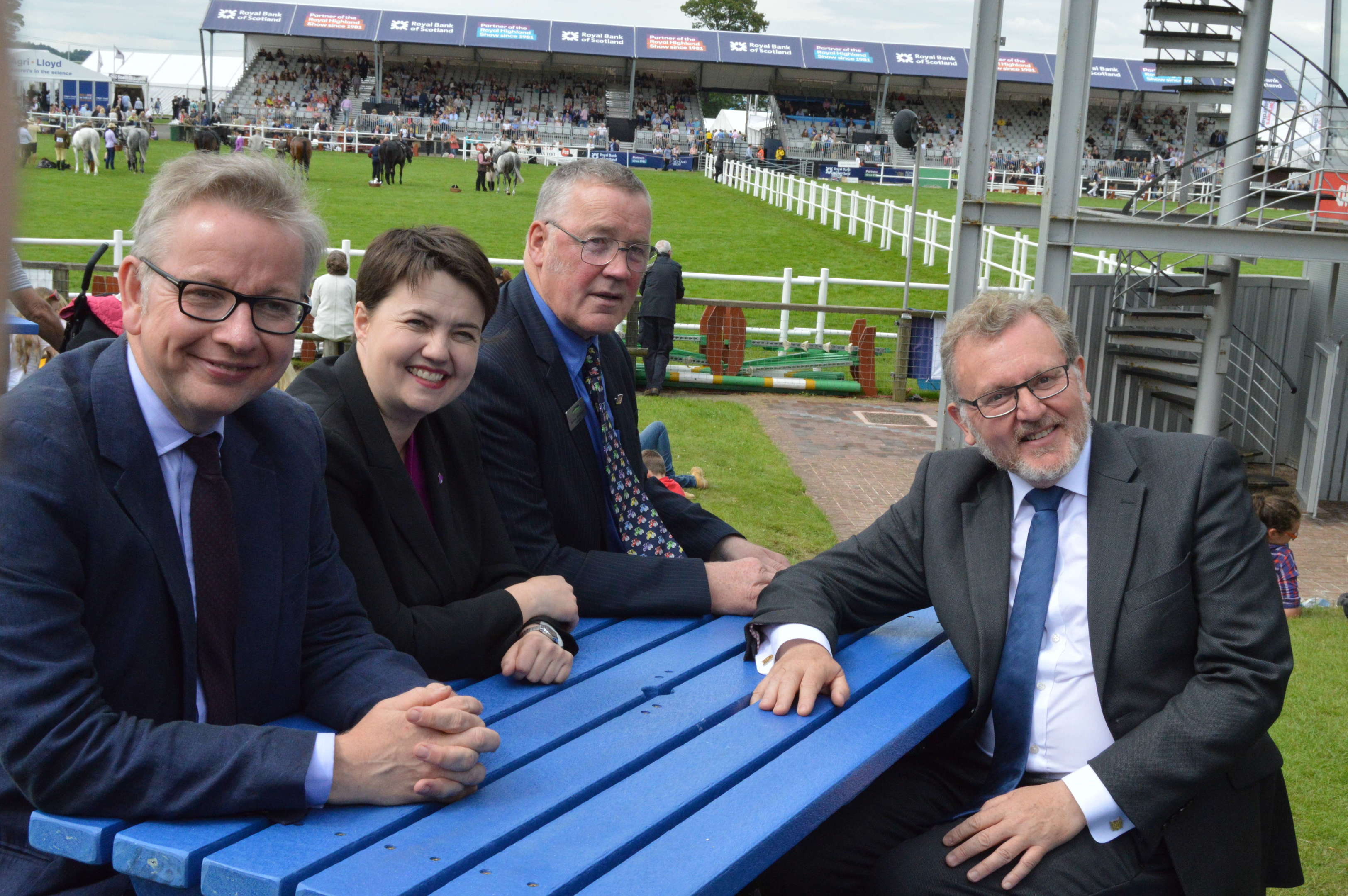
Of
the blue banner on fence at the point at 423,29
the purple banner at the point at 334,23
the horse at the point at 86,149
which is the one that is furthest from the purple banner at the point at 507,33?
the horse at the point at 86,149

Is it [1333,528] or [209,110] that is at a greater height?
[209,110]

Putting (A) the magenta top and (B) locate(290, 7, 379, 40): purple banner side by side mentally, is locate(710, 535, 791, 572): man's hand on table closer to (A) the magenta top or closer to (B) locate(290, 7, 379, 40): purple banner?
(A) the magenta top

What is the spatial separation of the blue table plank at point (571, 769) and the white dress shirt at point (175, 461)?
0.25 meters

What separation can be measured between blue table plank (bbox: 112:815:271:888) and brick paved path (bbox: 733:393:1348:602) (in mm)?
7244

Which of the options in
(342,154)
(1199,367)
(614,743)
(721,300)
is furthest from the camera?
(342,154)

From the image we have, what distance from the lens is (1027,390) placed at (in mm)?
2771

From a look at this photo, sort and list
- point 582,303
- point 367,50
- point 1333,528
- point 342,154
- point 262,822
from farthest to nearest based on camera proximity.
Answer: point 367,50 → point 342,154 → point 1333,528 → point 582,303 → point 262,822

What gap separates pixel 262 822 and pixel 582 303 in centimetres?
180

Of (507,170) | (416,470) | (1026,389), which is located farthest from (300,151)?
(1026,389)

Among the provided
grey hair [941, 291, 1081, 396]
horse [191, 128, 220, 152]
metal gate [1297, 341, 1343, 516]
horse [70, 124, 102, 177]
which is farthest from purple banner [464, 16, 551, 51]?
grey hair [941, 291, 1081, 396]

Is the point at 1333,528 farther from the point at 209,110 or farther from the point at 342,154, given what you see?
the point at 209,110

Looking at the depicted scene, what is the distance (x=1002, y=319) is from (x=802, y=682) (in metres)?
0.99

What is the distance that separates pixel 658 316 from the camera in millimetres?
14164

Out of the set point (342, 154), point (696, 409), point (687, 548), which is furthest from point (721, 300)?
point (342, 154)
